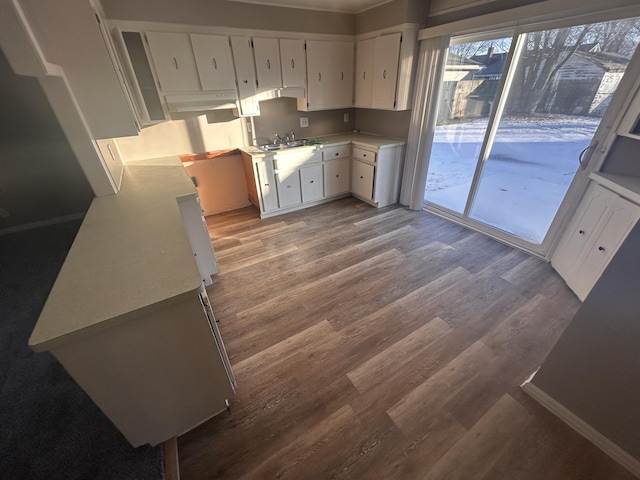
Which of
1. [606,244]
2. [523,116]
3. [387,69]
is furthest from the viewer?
[387,69]

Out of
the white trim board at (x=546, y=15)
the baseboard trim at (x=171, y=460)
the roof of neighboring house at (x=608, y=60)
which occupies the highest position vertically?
the white trim board at (x=546, y=15)

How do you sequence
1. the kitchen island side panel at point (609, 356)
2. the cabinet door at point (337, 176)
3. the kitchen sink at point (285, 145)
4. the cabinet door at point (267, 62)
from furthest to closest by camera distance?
the cabinet door at point (337, 176), the kitchen sink at point (285, 145), the cabinet door at point (267, 62), the kitchen island side panel at point (609, 356)

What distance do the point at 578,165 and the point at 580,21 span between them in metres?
1.09

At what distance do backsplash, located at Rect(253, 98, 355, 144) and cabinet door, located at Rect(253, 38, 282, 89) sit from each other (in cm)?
36

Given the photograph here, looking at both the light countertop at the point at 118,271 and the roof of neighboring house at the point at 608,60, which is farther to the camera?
the roof of neighboring house at the point at 608,60

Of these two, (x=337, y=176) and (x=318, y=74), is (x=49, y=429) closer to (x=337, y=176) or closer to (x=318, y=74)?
(x=337, y=176)

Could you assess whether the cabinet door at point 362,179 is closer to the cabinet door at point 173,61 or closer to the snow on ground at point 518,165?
the snow on ground at point 518,165

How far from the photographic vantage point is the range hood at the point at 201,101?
280 centimetres

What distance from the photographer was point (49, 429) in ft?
4.49

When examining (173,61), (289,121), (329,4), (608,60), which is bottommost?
(289,121)

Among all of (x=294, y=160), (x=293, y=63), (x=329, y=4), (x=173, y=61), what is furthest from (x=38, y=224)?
(x=329, y=4)

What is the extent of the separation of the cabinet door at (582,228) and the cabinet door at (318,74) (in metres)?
3.09

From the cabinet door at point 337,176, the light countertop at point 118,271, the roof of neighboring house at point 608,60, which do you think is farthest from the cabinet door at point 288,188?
the roof of neighboring house at point 608,60

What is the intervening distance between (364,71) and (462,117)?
1.48m
